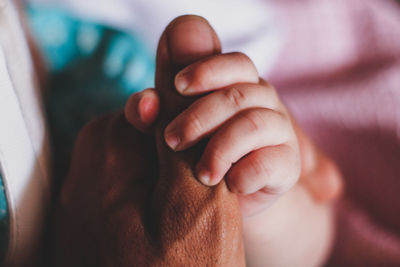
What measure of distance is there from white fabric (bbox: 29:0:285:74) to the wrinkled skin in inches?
14.7

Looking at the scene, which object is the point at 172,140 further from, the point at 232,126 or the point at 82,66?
the point at 82,66

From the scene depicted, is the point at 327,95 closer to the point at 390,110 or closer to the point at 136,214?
the point at 390,110

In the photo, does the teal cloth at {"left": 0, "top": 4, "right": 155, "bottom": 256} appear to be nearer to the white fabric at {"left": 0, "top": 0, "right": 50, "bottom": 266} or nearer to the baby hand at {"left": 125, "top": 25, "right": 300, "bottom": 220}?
the white fabric at {"left": 0, "top": 0, "right": 50, "bottom": 266}

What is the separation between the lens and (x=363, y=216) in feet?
1.93

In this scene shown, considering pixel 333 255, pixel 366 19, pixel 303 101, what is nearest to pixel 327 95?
pixel 303 101

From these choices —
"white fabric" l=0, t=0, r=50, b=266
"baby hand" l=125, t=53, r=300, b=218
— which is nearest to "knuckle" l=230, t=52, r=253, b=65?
"baby hand" l=125, t=53, r=300, b=218

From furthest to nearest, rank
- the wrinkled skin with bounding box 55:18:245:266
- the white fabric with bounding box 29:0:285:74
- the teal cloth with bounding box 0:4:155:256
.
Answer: the white fabric with bounding box 29:0:285:74
the teal cloth with bounding box 0:4:155:256
the wrinkled skin with bounding box 55:18:245:266

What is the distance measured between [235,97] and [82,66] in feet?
1.37

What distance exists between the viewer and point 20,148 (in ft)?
0.98

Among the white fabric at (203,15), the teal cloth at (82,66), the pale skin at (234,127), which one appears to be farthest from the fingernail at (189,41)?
the white fabric at (203,15)

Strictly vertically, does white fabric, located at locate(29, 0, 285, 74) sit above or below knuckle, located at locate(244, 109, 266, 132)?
below

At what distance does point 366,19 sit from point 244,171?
1.94ft

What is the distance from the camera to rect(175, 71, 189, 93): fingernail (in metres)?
0.27

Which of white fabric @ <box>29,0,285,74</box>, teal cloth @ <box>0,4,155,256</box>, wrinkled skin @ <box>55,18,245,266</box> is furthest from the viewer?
white fabric @ <box>29,0,285,74</box>
